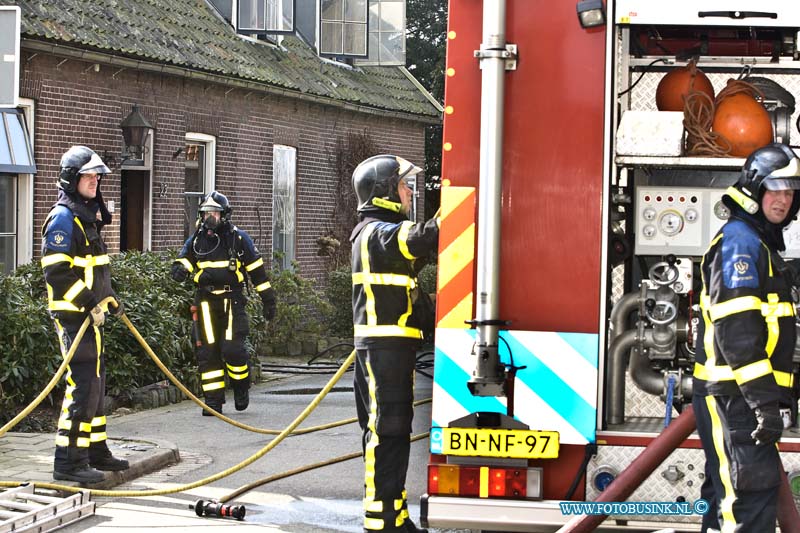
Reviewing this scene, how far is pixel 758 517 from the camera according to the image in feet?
16.7

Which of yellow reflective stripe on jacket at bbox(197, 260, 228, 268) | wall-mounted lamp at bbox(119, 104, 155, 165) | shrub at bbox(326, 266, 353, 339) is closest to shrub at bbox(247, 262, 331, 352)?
shrub at bbox(326, 266, 353, 339)

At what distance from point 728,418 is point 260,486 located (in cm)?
443

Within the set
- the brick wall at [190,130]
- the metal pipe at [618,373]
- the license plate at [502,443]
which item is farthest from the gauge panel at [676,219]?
the brick wall at [190,130]

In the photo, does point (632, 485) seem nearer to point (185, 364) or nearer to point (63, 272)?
point (63, 272)

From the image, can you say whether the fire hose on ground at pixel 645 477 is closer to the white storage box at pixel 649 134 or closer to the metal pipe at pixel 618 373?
the metal pipe at pixel 618 373

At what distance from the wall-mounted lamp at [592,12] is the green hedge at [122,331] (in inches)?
271

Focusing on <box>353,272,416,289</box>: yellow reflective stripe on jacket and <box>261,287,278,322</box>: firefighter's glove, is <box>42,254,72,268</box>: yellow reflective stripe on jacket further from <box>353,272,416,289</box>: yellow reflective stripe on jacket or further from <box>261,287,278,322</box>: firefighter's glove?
<box>261,287,278,322</box>: firefighter's glove

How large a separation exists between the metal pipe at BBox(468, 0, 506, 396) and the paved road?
9.15ft

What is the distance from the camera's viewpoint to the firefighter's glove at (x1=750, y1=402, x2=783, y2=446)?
496 cm

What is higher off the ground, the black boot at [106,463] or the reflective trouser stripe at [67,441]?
the reflective trouser stripe at [67,441]

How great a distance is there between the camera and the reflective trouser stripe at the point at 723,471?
5.15 metres

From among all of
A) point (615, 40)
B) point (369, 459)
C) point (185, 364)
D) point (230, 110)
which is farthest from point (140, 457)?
point (230, 110)

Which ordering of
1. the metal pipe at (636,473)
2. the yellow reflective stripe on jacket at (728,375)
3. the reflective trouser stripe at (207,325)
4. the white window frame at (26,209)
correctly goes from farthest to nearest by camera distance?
the white window frame at (26,209), the reflective trouser stripe at (207,325), the metal pipe at (636,473), the yellow reflective stripe on jacket at (728,375)

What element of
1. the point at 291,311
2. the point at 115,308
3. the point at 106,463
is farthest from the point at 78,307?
the point at 291,311
